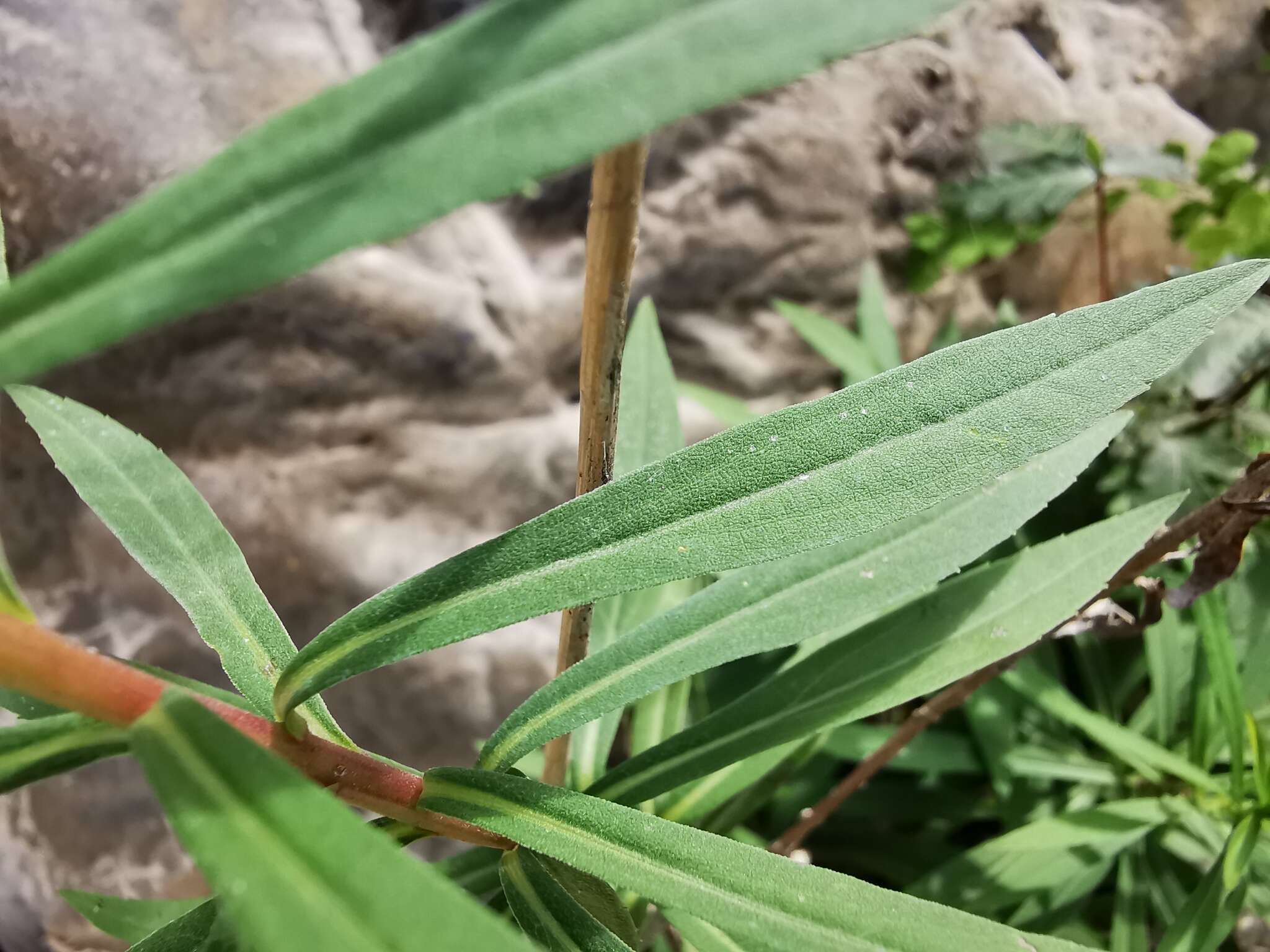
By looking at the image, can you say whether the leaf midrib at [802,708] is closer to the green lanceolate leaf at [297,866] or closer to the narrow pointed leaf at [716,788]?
the narrow pointed leaf at [716,788]

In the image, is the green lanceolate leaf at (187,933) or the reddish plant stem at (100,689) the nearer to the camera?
the reddish plant stem at (100,689)

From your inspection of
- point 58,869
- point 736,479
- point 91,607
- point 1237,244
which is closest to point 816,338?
point 1237,244


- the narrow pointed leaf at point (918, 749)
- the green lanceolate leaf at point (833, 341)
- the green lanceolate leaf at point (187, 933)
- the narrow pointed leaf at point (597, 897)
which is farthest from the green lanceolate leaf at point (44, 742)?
the green lanceolate leaf at point (833, 341)

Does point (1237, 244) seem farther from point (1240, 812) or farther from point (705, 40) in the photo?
point (705, 40)

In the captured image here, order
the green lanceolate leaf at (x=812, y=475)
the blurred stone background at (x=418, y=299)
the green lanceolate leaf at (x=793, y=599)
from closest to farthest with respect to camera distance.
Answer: the green lanceolate leaf at (x=812, y=475)
the green lanceolate leaf at (x=793, y=599)
the blurred stone background at (x=418, y=299)

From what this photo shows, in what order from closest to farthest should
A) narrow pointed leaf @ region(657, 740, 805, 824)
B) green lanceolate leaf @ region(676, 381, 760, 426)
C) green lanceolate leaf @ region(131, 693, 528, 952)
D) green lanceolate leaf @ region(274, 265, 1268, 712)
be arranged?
green lanceolate leaf @ region(131, 693, 528, 952) < green lanceolate leaf @ region(274, 265, 1268, 712) < narrow pointed leaf @ region(657, 740, 805, 824) < green lanceolate leaf @ region(676, 381, 760, 426)

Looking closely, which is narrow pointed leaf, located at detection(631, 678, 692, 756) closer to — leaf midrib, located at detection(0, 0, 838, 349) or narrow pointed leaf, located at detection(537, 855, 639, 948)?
narrow pointed leaf, located at detection(537, 855, 639, 948)

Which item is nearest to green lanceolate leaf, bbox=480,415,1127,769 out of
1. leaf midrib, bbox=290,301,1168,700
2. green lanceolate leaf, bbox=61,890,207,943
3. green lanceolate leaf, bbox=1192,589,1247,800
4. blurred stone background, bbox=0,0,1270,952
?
leaf midrib, bbox=290,301,1168,700

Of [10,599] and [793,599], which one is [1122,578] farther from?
[10,599]
